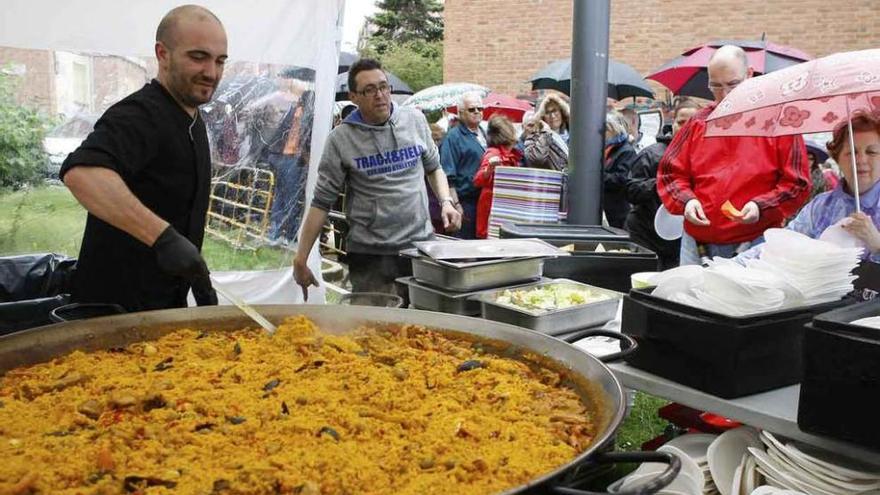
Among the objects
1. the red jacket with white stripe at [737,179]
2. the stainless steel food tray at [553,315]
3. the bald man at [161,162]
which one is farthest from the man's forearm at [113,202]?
the red jacket with white stripe at [737,179]

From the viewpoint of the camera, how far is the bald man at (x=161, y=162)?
2.39 m

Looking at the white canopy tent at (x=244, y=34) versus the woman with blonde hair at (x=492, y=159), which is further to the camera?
the woman with blonde hair at (x=492, y=159)

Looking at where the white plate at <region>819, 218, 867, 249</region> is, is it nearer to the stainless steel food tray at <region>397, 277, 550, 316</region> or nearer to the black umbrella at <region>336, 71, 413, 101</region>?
the stainless steel food tray at <region>397, 277, 550, 316</region>

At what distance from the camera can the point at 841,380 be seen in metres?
1.59

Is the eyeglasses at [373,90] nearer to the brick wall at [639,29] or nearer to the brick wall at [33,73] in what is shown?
the brick wall at [33,73]

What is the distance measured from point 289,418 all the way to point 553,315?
1.13 m

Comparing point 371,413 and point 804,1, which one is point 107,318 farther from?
point 804,1

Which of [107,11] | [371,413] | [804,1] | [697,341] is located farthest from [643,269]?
[804,1]

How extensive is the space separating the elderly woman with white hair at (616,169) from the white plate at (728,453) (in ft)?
12.3

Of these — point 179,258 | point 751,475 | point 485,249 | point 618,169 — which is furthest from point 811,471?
point 618,169

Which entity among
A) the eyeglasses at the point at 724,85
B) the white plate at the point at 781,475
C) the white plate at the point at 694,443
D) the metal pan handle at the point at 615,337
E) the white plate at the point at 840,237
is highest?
the eyeglasses at the point at 724,85

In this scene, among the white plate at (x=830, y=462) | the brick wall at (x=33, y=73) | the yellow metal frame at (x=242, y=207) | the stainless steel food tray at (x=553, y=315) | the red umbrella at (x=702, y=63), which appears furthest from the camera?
the red umbrella at (x=702, y=63)

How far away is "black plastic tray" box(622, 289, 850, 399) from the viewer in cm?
181

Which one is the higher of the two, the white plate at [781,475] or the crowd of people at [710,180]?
the crowd of people at [710,180]
